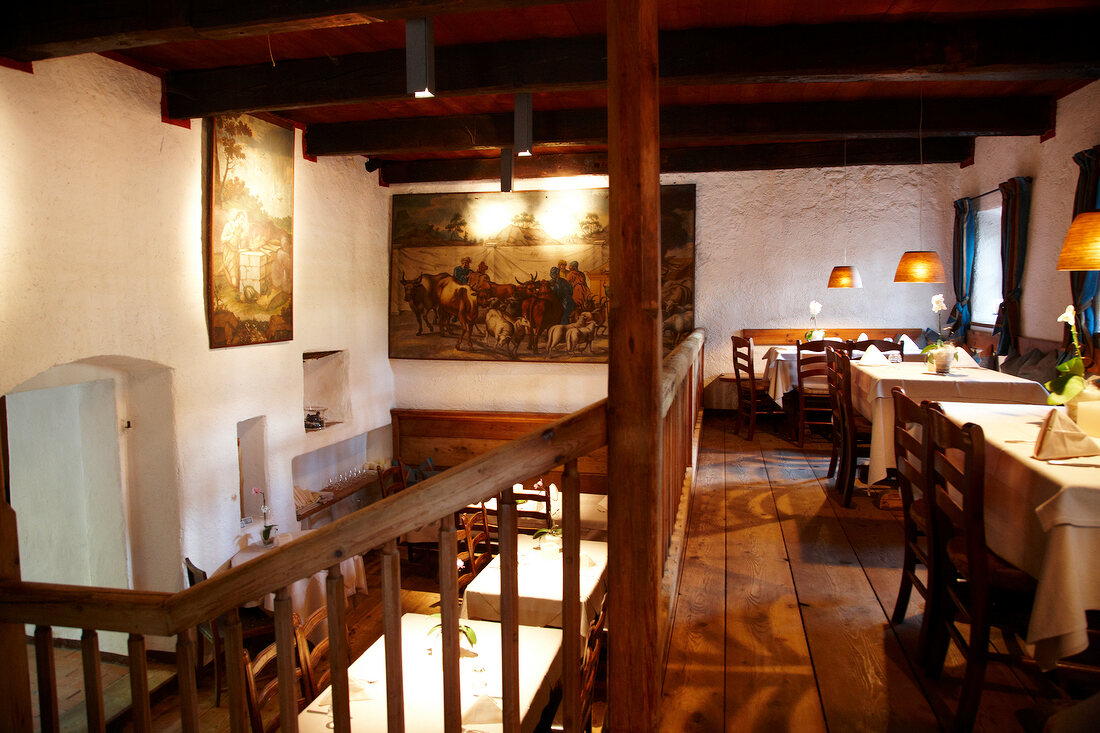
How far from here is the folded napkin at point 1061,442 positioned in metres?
2.10

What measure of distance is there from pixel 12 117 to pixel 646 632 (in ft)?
14.0

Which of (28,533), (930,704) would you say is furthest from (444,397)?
(930,704)

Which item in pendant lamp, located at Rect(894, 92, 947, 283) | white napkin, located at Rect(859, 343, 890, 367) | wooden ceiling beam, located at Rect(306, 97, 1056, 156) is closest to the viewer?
white napkin, located at Rect(859, 343, 890, 367)

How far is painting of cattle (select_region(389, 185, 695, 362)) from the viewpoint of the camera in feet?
25.5

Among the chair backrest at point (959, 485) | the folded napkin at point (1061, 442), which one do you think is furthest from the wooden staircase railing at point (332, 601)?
the folded napkin at point (1061, 442)

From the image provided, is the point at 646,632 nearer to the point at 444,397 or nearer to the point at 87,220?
the point at 87,220

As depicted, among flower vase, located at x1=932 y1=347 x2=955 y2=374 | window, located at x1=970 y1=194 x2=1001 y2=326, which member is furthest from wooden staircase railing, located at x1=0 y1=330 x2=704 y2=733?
window, located at x1=970 y1=194 x2=1001 y2=326

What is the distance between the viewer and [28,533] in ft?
16.0

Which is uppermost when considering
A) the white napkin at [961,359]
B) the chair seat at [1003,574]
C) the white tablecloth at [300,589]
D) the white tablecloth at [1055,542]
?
the white napkin at [961,359]

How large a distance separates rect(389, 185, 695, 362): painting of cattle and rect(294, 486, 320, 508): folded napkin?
218cm

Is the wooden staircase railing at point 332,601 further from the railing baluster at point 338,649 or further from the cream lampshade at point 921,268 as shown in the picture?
the cream lampshade at point 921,268

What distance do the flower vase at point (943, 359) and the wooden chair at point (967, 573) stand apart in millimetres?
2169

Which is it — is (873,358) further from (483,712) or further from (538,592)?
(483,712)

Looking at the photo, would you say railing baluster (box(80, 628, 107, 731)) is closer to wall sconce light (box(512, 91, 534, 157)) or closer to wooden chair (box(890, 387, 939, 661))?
wooden chair (box(890, 387, 939, 661))
